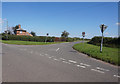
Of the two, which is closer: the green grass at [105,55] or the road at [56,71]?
the road at [56,71]

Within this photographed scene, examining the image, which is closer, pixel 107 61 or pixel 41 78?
pixel 41 78

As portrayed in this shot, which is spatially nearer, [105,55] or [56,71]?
[56,71]

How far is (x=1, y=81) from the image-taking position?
396 centimetres

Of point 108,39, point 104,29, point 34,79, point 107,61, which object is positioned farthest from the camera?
point 108,39

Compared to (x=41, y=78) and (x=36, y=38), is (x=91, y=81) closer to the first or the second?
(x=41, y=78)

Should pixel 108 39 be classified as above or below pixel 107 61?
above

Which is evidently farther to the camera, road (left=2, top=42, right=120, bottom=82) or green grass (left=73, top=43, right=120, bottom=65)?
green grass (left=73, top=43, right=120, bottom=65)

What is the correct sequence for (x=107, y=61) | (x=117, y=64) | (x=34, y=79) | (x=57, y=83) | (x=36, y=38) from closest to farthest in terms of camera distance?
(x=57, y=83) → (x=34, y=79) → (x=117, y=64) → (x=107, y=61) → (x=36, y=38)

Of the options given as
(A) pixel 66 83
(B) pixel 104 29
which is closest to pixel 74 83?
(A) pixel 66 83

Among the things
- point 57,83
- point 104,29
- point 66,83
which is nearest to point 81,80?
point 66,83

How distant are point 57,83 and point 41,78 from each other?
2.60ft

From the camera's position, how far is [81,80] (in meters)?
4.20

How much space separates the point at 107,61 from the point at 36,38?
1726 inches

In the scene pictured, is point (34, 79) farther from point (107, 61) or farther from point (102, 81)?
point (107, 61)
